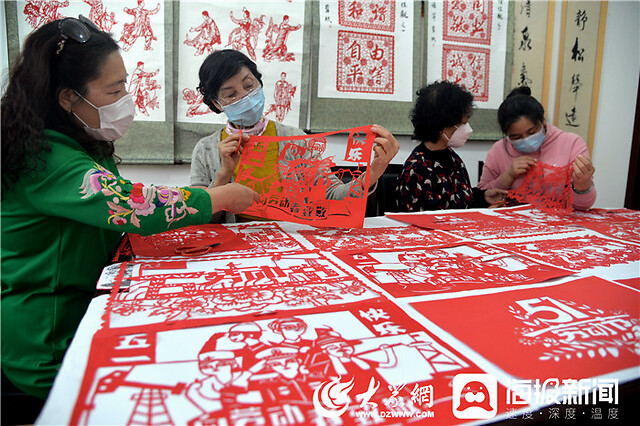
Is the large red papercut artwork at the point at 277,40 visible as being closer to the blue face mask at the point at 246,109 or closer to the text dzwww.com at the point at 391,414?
the blue face mask at the point at 246,109

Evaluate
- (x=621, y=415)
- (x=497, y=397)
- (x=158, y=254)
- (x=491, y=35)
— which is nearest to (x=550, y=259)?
(x=621, y=415)

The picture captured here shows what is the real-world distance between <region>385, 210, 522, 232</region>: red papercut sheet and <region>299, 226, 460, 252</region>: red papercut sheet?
0.10 meters

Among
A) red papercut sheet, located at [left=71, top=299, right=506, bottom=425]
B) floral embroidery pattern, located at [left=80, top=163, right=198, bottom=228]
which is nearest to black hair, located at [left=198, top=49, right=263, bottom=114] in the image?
floral embroidery pattern, located at [left=80, top=163, right=198, bottom=228]

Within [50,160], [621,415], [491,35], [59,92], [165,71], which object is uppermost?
[491,35]

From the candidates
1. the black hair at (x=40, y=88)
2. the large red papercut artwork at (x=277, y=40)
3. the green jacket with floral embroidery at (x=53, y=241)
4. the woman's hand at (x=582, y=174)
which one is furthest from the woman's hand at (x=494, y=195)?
the black hair at (x=40, y=88)

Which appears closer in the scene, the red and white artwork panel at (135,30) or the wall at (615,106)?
the red and white artwork panel at (135,30)

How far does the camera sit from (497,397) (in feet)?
1.52

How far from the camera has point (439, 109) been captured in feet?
6.38

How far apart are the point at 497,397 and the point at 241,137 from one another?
113 centimetres

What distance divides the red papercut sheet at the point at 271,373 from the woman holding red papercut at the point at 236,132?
75 cm

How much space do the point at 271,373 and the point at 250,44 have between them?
2.43 meters

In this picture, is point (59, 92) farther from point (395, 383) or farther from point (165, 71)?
point (165, 71)

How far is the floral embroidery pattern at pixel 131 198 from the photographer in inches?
33.2

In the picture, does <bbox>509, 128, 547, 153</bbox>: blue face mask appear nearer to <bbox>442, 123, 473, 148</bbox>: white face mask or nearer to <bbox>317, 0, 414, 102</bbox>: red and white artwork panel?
<bbox>442, 123, 473, 148</bbox>: white face mask
